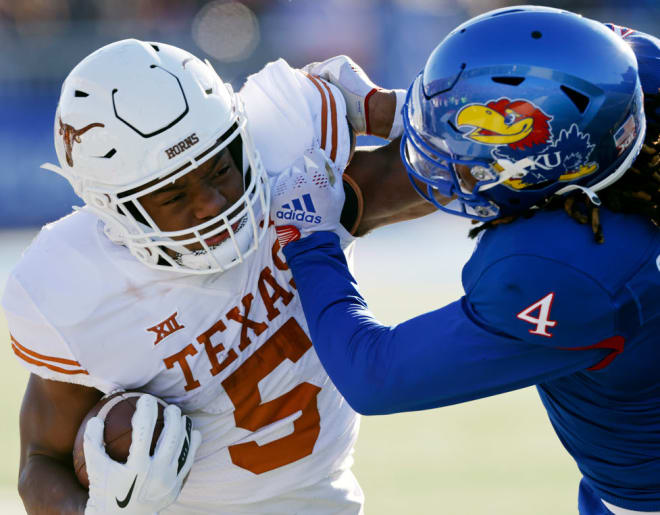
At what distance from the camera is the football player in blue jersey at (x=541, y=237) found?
173cm

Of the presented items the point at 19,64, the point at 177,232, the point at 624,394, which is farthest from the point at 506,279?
the point at 19,64

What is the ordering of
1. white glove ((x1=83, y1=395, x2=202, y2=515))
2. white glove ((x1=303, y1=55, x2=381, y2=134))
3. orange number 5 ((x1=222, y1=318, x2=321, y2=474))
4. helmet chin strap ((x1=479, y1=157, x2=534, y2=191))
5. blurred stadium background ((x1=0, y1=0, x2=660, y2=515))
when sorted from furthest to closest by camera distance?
blurred stadium background ((x1=0, y1=0, x2=660, y2=515)) → white glove ((x1=303, y1=55, x2=381, y2=134)) → orange number 5 ((x1=222, y1=318, x2=321, y2=474)) → white glove ((x1=83, y1=395, x2=202, y2=515)) → helmet chin strap ((x1=479, y1=157, x2=534, y2=191))

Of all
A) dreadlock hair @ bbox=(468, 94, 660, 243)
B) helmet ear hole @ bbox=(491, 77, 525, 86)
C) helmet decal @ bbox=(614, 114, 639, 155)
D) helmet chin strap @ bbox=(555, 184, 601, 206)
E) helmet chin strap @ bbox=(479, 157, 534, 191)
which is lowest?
dreadlock hair @ bbox=(468, 94, 660, 243)

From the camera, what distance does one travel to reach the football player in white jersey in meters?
2.07

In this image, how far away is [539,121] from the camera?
1771 mm

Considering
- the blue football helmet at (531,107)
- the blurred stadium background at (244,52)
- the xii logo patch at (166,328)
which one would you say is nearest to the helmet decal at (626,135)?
the blue football helmet at (531,107)

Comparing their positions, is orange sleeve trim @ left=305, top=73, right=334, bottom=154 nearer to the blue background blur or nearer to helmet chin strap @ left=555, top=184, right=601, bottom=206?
helmet chin strap @ left=555, top=184, right=601, bottom=206

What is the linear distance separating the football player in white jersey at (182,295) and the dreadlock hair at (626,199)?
2.13ft

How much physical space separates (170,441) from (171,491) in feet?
0.46

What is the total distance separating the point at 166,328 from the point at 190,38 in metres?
8.31

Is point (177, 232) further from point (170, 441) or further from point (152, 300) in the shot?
point (170, 441)

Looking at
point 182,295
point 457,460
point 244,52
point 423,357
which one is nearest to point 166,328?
point 182,295

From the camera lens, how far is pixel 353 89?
99.7 inches

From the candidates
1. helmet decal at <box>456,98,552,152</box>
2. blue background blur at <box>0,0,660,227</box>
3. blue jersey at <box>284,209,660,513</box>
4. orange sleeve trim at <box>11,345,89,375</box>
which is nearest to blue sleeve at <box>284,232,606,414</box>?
blue jersey at <box>284,209,660,513</box>
